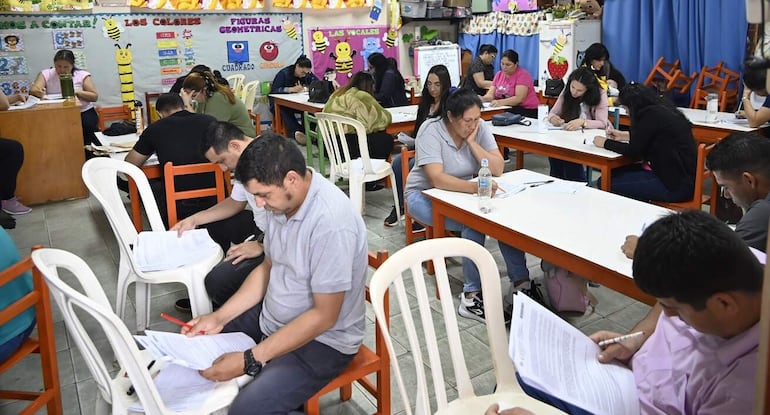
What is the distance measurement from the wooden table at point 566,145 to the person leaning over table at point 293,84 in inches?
136

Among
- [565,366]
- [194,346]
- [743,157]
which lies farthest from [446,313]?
[743,157]

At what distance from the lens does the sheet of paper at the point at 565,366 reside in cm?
138

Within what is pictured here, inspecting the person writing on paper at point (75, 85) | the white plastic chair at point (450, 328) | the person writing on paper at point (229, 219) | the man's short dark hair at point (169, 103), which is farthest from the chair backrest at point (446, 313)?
the person writing on paper at point (75, 85)

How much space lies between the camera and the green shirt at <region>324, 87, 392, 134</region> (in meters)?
4.73

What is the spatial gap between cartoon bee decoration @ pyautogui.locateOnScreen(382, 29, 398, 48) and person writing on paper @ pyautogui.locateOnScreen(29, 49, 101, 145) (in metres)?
4.27

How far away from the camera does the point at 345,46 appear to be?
8680 millimetres

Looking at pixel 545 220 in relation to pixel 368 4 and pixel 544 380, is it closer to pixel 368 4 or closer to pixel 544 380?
pixel 544 380

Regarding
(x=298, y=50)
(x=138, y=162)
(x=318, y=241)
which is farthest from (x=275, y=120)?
(x=318, y=241)

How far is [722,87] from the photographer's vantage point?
5.80 meters

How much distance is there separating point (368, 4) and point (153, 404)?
8023 millimetres

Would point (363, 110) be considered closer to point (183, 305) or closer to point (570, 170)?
point (570, 170)

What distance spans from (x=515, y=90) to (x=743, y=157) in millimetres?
4045

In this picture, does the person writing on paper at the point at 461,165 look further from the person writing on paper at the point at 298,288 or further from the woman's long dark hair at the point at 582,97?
the woman's long dark hair at the point at 582,97

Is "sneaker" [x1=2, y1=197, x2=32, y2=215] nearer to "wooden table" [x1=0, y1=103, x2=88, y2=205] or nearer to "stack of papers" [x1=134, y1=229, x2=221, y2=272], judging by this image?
"wooden table" [x1=0, y1=103, x2=88, y2=205]
